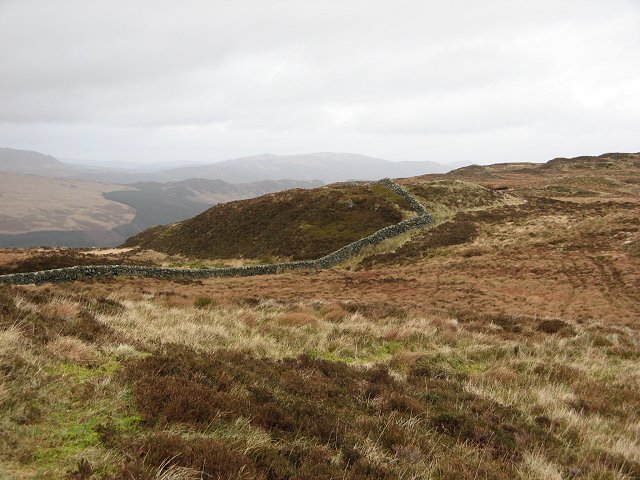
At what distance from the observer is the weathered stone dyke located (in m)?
30.0

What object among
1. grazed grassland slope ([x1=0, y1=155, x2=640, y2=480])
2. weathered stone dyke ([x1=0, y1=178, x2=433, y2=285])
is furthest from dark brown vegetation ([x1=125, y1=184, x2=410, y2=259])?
grazed grassland slope ([x1=0, y1=155, x2=640, y2=480])

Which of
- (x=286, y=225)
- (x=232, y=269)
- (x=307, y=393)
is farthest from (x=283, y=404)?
(x=286, y=225)

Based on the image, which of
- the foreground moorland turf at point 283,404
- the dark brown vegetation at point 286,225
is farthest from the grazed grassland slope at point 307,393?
the dark brown vegetation at point 286,225

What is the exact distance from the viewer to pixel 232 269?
38438 millimetres

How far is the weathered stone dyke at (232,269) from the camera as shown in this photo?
98.5ft

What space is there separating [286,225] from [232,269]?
40.8 ft

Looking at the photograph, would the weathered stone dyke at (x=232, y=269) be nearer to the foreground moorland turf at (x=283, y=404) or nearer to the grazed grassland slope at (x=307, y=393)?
the grazed grassland slope at (x=307, y=393)

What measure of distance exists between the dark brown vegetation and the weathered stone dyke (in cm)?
137

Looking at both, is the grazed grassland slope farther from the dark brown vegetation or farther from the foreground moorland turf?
the dark brown vegetation

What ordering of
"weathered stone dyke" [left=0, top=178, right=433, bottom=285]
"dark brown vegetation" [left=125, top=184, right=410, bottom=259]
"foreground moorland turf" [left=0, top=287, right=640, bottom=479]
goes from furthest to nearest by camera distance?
"dark brown vegetation" [left=125, top=184, right=410, bottom=259], "weathered stone dyke" [left=0, top=178, right=433, bottom=285], "foreground moorland turf" [left=0, top=287, right=640, bottom=479]

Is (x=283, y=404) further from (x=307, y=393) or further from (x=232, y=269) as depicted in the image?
(x=232, y=269)

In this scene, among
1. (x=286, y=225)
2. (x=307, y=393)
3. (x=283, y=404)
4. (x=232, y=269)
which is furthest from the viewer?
(x=286, y=225)

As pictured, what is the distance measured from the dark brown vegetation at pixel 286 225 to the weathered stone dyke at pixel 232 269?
1366mm

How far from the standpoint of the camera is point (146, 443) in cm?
445
